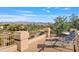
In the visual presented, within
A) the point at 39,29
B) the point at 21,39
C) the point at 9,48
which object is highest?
the point at 39,29

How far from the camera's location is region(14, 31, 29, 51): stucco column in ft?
13.7

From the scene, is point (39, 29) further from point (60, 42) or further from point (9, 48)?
point (9, 48)

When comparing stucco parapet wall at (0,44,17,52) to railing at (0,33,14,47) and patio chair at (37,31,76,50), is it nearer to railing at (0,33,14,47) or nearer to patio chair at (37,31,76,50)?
railing at (0,33,14,47)

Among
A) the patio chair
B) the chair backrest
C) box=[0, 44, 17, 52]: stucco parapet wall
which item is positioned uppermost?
the chair backrest

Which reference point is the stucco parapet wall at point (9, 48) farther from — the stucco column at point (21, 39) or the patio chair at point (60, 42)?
the patio chair at point (60, 42)

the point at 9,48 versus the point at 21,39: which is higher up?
the point at 21,39

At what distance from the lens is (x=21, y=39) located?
13.8 feet

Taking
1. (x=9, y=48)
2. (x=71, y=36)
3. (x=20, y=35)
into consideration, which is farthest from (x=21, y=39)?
(x=71, y=36)

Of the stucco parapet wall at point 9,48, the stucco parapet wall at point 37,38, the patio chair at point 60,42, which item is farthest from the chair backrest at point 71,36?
A: the stucco parapet wall at point 9,48

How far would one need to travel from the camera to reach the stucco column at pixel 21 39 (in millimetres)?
4172

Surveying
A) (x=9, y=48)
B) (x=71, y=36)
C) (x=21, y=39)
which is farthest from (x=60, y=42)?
(x=9, y=48)

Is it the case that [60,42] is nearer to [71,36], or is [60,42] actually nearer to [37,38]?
[71,36]

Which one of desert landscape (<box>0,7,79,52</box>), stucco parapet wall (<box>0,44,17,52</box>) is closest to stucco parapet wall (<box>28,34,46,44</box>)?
desert landscape (<box>0,7,79,52</box>)
